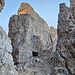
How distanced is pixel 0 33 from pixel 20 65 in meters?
8.03

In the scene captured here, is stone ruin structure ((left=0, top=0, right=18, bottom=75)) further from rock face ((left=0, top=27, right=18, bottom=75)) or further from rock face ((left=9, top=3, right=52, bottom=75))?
rock face ((left=9, top=3, right=52, bottom=75))

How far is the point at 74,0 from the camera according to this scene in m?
24.5

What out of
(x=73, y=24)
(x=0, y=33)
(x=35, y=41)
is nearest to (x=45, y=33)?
(x=35, y=41)

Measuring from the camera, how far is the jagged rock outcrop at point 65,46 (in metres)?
17.1

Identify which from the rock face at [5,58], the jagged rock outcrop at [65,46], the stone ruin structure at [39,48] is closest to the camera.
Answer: the rock face at [5,58]

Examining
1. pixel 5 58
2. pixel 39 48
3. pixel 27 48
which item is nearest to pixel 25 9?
pixel 39 48

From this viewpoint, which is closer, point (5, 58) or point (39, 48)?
point (5, 58)

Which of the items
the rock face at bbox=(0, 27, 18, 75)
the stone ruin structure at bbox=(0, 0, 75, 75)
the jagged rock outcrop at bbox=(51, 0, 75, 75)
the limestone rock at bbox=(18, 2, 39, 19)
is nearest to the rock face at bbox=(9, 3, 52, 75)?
the stone ruin structure at bbox=(0, 0, 75, 75)

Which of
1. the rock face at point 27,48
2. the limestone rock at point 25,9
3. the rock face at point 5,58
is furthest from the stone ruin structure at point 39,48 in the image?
the rock face at point 5,58

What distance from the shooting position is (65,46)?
1864 centimetres

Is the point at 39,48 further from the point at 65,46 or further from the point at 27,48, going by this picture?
the point at 65,46

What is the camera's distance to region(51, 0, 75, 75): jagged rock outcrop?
17.1 meters

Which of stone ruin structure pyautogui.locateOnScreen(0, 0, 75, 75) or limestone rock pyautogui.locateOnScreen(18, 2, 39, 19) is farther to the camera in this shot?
limestone rock pyautogui.locateOnScreen(18, 2, 39, 19)

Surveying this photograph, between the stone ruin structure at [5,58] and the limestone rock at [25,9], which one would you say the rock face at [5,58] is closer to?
the stone ruin structure at [5,58]
